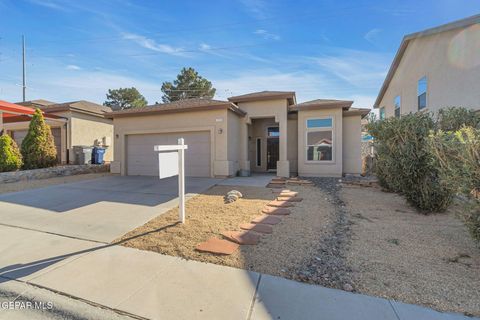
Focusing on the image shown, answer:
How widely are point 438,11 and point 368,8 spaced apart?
308 centimetres

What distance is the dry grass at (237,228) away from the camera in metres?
3.39

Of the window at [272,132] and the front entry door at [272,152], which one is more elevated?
the window at [272,132]

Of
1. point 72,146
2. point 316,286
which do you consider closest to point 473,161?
point 316,286

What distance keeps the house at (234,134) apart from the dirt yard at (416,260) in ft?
20.5

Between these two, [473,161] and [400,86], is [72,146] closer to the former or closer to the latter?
[473,161]

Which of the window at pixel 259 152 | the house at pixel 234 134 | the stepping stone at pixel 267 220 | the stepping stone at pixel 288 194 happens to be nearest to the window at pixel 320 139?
the house at pixel 234 134

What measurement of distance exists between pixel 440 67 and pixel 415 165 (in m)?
7.41

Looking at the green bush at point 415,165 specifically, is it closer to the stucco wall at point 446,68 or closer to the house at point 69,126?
the stucco wall at point 446,68

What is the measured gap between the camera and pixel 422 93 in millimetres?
11719

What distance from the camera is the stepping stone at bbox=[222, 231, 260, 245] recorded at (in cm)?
397

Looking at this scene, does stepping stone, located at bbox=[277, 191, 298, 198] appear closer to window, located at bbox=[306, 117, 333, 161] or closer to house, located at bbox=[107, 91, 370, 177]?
house, located at bbox=[107, 91, 370, 177]

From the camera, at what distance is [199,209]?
5.95 meters

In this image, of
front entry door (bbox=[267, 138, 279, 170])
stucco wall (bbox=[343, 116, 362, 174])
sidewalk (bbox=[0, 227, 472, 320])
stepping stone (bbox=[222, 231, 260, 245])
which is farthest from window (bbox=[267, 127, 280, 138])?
sidewalk (bbox=[0, 227, 472, 320])

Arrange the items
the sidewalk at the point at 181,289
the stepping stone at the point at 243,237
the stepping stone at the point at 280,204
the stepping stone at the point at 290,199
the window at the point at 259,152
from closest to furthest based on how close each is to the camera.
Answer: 1. the sidewalk at the point at 181,289
2. the stepping stone at the point at 243,237
3. the stepping stone at the point at 280,204
4. the stepping stone at the point at 290,199
5. the window at the point at 259,152
